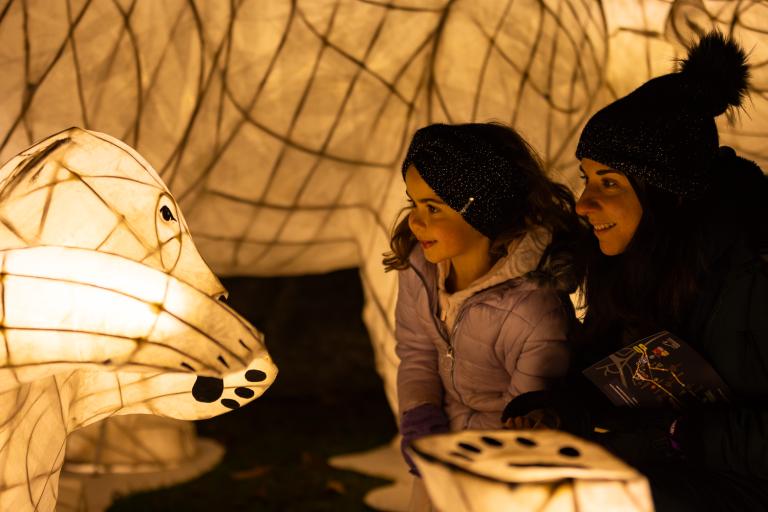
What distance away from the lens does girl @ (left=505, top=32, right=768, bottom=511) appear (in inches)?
47.9

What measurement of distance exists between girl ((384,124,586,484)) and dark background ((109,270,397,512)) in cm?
72

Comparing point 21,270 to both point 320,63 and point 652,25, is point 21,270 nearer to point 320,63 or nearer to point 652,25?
point 320,63

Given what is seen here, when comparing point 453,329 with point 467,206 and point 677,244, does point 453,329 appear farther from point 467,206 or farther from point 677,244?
point 677,244

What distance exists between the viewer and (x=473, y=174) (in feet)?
4.81

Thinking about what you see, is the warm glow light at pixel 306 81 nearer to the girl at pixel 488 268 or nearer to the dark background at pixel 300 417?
the girl at pixel 488 268

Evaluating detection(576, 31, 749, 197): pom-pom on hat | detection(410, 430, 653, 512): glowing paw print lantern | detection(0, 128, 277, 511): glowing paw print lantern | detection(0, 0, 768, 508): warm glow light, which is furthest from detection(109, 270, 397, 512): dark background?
detection(410, 430, 653, 512): glowing paw print lantern

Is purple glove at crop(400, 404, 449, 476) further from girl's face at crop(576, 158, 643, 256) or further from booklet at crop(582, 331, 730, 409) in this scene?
girl's face at crop(576, 158, 643, 256)

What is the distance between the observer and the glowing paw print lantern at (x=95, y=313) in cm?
109

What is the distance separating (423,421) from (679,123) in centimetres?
62

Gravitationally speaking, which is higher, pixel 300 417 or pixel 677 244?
pixel 677 244

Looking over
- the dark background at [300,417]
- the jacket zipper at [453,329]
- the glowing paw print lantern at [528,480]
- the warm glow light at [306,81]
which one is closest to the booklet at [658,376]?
the jacket zipper at [453,329]

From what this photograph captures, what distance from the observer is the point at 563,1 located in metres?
1.84

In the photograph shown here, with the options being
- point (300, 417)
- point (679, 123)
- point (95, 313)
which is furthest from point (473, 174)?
point (300, 417)

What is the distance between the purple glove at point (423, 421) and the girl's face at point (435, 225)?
25cm
